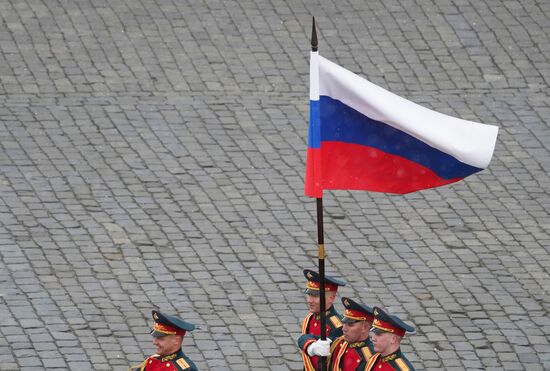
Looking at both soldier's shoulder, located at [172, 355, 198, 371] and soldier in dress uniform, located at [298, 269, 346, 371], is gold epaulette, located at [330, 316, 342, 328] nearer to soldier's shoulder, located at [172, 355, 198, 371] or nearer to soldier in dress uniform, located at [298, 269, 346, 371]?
soldier in dress uniform, located at [298, 269, 346, 371]

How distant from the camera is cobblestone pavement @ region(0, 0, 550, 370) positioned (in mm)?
11867

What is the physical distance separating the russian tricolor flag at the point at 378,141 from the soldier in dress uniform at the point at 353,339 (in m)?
1.04

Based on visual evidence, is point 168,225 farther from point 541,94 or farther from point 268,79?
point 541,94

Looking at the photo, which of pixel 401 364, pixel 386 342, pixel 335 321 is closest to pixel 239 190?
pixel 335 321

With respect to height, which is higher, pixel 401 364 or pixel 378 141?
pixel 378 141

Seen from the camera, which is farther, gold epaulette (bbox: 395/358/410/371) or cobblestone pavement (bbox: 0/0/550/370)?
cobblestone pavement (bbox: 0/0/550/370)

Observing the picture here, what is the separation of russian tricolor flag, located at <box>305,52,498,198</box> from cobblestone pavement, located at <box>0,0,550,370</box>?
2.75 meters

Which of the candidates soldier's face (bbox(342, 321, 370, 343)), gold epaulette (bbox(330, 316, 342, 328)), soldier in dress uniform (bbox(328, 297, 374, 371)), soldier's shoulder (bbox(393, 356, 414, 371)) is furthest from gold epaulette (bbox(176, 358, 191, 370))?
soldier's shoulder (bbox(393, 356, 414, 371))

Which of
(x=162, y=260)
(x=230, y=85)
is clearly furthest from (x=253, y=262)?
(x=230, y=85)

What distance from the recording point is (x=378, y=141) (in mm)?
9062

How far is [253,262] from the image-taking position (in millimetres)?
12906

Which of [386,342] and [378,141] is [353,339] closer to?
[386,342]

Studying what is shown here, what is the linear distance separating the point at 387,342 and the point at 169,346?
1.47m

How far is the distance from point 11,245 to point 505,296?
4488 mm
